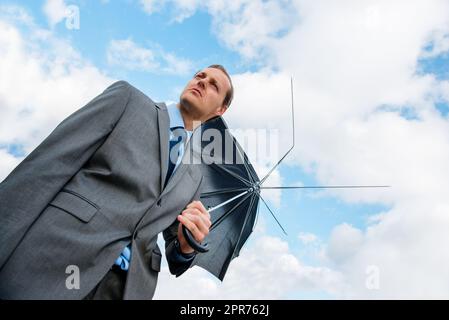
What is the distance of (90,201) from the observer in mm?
1904

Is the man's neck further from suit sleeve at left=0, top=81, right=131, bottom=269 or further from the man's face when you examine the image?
suit sleeve at left=0, top=81, right=131, bottom=269

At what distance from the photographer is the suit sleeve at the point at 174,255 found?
98.3 inches

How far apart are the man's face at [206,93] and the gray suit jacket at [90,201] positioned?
389 mm

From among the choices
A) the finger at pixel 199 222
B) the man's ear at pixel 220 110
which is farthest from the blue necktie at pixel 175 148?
the man's ear at pixel 220 110

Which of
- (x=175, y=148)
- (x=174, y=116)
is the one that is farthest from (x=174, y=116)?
(x=175, y=148)

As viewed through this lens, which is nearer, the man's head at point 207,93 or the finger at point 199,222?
the finger at point 199,222

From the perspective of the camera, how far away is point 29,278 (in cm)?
169

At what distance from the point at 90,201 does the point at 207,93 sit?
49.9 inches

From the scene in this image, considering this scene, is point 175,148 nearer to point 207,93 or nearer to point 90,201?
point 207,93

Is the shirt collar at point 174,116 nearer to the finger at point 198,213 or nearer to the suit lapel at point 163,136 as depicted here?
the suit lapel at point 163,136
